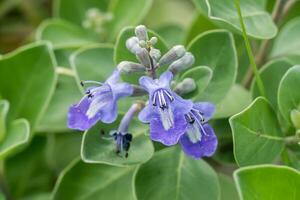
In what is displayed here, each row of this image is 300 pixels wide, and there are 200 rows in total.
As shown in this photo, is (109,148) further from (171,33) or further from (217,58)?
(171,33)

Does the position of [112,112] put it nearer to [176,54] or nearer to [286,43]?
[176,54]

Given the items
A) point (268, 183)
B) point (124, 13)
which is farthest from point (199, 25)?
point (268, 183)

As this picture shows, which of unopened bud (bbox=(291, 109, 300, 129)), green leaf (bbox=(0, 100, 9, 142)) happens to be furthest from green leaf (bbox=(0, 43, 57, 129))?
unopened bud (bbox=(291, 109, 300, 129))

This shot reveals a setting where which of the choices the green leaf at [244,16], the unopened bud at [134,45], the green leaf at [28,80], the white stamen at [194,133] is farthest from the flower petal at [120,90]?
the green leaf at [28,80]

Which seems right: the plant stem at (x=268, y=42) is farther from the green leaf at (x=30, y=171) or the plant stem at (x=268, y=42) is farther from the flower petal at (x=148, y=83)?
the green leaf at (x=30, y=171)

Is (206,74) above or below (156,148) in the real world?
above

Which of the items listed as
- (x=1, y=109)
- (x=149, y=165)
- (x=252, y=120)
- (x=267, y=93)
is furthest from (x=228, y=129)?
(x=1, y=109)
